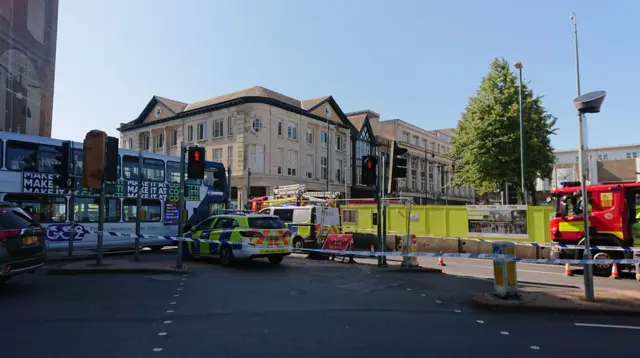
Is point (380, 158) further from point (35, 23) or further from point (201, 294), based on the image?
point (35, 23)

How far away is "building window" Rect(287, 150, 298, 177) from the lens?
4410 centimetres

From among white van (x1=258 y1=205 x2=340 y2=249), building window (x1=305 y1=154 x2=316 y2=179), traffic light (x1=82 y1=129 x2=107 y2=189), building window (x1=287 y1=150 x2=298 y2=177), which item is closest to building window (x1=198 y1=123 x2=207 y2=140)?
building window (x1=287 y1=150 x2=298 y2=177)

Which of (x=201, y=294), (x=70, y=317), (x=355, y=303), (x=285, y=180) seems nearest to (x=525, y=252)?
(x=355, y=303)

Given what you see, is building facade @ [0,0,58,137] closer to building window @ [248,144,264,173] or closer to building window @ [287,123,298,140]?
building window @ [248,144,264,173]

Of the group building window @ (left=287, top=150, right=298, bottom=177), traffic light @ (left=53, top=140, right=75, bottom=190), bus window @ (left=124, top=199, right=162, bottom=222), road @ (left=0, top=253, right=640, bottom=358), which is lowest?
road @ (left=0, top=253, right=640, bottom=358)

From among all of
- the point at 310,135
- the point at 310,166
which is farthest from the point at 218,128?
the point at 310,166

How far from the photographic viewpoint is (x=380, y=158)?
14.3 meters

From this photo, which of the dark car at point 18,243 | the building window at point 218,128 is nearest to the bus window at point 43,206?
the dark car at point 18,243

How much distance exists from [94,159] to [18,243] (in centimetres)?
452

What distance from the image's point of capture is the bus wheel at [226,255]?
13.7m

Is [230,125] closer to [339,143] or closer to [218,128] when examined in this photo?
[218,128]

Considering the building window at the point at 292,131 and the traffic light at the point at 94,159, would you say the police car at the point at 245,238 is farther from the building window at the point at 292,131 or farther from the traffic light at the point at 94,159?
the building window at the point at 292,131

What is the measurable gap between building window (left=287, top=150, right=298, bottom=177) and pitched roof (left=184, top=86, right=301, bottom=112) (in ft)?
16.3

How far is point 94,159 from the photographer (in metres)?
12.8
